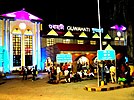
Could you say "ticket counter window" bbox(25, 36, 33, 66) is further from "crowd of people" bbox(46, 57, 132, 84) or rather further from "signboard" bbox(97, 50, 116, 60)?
"signboard" bbox(97, 50, 116, 60)

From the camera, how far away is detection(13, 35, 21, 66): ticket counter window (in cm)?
3394

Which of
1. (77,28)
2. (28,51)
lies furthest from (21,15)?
(77,28)

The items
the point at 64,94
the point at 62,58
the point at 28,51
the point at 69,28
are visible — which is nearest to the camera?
the point at 64,94

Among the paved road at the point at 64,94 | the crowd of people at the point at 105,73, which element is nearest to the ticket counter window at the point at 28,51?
the crowd of people at the point at 105,73

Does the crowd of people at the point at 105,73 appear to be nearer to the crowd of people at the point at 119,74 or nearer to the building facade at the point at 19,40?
the crowd of people at the point at 119,74

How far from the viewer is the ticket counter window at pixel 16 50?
1336 inches

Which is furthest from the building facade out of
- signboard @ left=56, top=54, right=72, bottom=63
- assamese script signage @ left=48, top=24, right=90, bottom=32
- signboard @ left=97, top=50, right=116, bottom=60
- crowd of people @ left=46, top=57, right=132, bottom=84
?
signboard @ left=97, top=50, right=116, bottom=60

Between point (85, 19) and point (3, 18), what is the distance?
18.4 metres

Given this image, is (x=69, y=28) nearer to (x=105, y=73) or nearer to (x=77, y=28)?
(x=77, y=28)

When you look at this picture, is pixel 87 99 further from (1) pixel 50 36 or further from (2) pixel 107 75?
(1) pixel 50 36

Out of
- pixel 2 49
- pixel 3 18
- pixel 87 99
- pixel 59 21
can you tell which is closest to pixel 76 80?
pixel 87 99

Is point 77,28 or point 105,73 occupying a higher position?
point 77,28

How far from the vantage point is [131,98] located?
41.3ft

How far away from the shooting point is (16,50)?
34125mm
